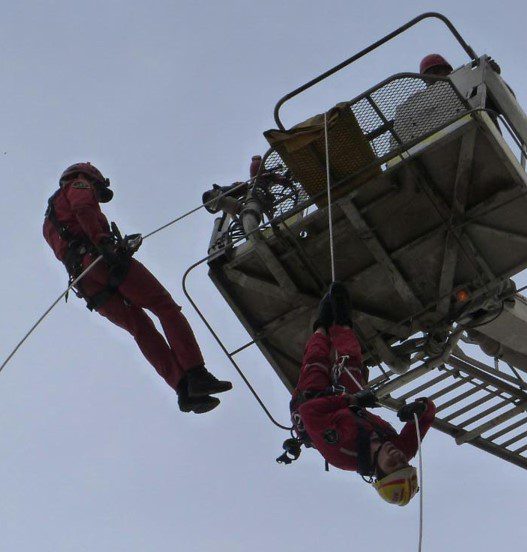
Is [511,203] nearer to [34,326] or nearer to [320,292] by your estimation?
[320,292]

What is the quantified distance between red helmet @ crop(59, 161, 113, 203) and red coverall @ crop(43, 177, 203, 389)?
162mm

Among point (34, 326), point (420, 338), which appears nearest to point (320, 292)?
point (420, 338)

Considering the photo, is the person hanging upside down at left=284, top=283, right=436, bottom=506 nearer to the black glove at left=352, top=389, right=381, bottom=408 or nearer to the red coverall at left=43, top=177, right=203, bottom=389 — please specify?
the black glove at left=352, top=389, right=381, bottom=408

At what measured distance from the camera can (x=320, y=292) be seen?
40.4 feet

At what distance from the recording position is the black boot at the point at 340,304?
10.7 m

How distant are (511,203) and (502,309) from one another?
1.34 meters

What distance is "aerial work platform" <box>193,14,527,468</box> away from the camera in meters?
11.4

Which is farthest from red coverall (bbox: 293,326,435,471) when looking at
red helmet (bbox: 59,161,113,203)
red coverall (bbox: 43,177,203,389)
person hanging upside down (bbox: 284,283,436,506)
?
red helmet (bbox: 59,161,113,203)

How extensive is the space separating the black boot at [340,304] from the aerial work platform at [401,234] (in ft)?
3.79

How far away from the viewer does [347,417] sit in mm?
10531

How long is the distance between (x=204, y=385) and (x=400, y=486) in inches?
98.6

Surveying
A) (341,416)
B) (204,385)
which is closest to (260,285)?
(204,385)

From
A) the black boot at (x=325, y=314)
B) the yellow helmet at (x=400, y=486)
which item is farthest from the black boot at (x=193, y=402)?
the yellow helmet at (x=400, y=486)

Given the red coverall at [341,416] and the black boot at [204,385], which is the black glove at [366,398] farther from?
the black boot at [204,385]
